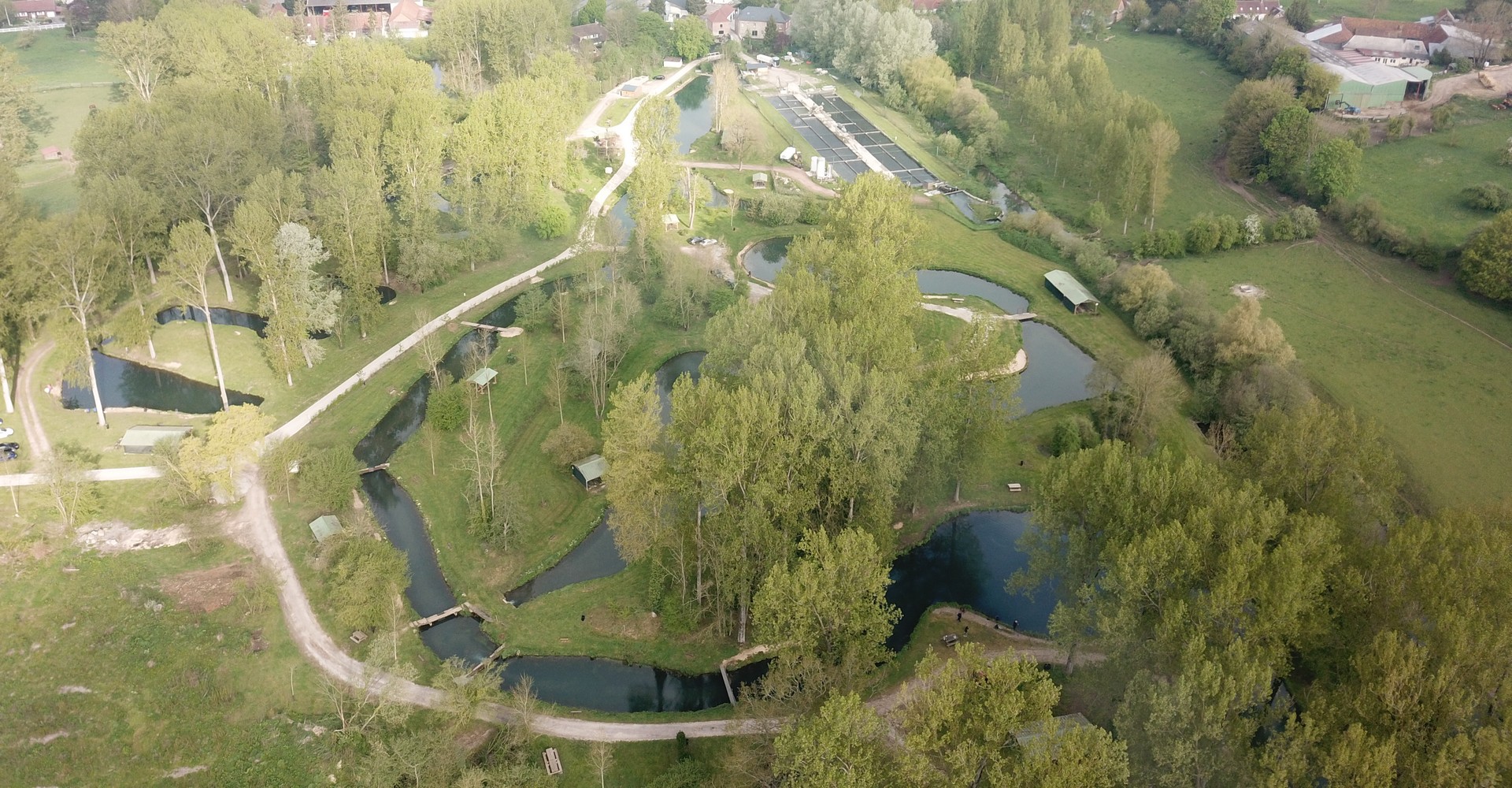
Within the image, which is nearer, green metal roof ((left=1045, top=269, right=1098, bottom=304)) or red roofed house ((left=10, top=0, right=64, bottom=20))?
green metal roof ((left=1045, top=269, right=1098, bottom=304))

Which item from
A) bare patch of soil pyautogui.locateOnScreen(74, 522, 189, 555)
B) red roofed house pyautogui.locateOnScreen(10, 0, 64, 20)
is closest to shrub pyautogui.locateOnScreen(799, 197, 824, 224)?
bare patch of soil pyautogui.locateOnScreen(74, 522, 189, 555)

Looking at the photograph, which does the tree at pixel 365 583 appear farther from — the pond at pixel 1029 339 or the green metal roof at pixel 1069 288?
the green metal roof at pixel 1069 288

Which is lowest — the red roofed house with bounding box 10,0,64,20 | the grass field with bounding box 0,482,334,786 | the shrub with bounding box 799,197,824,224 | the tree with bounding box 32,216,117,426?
the grass field with bounding box 0,482,334,786

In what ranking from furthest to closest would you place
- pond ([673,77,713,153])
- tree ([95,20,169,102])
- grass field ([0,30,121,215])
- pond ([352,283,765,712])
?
pond ([673,77,713,153]) < tree ([95,20,169,102]) < grass field ([0,30,121,215]) < pond ([352,283,765,712])

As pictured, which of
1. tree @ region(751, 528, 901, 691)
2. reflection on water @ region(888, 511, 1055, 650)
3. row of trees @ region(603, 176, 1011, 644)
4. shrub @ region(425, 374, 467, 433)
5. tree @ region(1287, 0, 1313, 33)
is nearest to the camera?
tree @ region(751, 528, 901, 691)

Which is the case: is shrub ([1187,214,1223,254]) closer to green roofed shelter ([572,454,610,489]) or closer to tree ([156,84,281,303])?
green roofed shelter ([572,454,610,489])

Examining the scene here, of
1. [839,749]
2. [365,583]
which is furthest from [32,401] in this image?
[839,749]

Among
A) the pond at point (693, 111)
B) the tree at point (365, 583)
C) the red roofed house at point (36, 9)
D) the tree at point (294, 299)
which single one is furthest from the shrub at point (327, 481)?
the red roofed house at point (36, 9)

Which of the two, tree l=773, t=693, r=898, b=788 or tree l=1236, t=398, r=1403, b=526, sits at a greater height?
tree l=1236, t=398, r=1403, b=526
